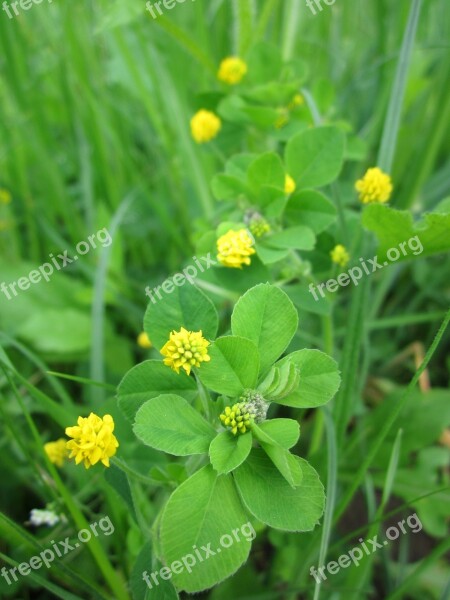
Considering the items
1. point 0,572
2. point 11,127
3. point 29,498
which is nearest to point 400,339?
point 29,498

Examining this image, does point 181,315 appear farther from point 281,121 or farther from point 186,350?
point 281,121

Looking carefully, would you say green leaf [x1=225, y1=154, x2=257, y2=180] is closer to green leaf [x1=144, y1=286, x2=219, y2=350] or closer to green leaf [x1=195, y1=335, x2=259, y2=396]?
green leaf [x1=144, y1=286, x2=219, y2=350]

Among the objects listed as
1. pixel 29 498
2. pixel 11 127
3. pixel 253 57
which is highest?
pixel 11 127

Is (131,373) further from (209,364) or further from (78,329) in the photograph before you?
(78,329)

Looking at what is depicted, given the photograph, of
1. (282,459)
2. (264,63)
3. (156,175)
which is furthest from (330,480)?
(156,175)

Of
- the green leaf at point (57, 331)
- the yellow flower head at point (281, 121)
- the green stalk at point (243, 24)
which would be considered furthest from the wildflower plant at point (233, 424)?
the green stalk at point (243, 24)
